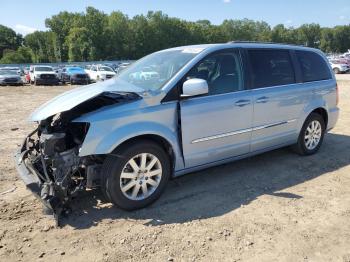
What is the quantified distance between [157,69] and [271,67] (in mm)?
1747

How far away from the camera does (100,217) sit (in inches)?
157

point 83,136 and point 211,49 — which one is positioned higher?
point 211,49

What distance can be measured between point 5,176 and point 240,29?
15375cm

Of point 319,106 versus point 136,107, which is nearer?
point 136,107

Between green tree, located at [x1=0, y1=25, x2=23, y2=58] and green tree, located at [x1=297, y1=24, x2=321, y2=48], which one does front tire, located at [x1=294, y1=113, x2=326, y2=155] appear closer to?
green tree, located at [x1=0, y1=25, x2=23, y2=58]

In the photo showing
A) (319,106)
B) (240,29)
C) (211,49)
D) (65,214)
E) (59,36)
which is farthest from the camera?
(240,29)

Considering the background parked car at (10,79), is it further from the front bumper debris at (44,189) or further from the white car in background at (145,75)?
the front bumper debris at (44,189)

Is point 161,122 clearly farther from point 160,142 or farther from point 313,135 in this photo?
point 313,135

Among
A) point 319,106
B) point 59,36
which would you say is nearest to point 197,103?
point 319,106

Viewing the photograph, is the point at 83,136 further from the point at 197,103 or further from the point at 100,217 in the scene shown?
the point at 197,103

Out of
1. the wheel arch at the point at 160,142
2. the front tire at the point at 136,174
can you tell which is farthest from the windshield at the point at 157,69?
the front tire at the point at 136,174

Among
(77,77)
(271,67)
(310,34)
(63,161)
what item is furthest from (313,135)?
(310,34)

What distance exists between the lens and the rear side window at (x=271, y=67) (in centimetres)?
508

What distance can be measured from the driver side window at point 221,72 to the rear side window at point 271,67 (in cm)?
27
